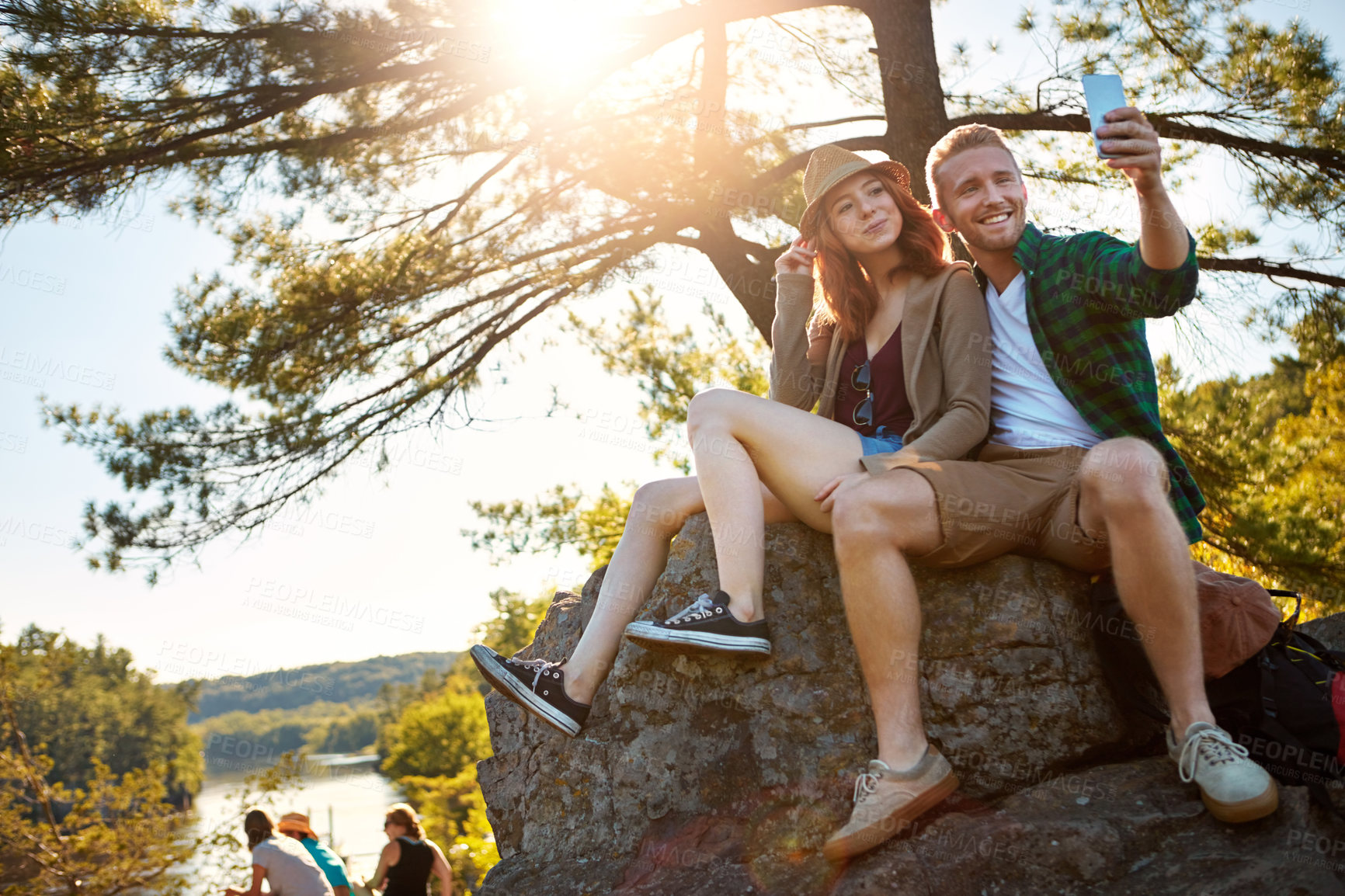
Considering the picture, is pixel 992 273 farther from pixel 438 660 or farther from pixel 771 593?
pixel 438 660

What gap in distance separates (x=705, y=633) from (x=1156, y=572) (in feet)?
3.40

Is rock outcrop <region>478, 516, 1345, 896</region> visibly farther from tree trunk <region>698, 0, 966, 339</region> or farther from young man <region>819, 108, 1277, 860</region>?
tree trunk <region>698, 0, 966, 339</region>

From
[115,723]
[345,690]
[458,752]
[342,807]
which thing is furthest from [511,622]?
[345,690]

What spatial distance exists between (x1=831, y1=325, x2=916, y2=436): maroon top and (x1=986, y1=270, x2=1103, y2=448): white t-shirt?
0.24 metres

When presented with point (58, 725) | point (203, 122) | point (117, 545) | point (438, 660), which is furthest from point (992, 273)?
point (438, 660)

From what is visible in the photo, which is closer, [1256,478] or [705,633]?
[705,633]

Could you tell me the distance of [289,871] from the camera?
4824mm

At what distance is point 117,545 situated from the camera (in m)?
5.22

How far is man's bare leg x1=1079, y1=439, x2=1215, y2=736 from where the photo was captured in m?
2.01

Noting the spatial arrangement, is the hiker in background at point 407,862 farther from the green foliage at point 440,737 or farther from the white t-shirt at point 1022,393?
the green foliage at point 440,737

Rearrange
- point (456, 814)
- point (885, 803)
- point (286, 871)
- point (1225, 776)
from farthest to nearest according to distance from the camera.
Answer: point (456, 814), point (286, 871), point (885, 803), point (1225, 776)

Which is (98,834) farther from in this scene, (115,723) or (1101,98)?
(115,723)

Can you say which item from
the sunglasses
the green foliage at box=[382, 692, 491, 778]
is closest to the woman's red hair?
the sunglasses

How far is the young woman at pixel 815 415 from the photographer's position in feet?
7.66
